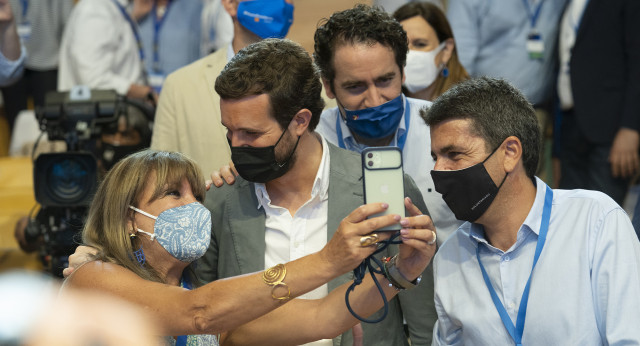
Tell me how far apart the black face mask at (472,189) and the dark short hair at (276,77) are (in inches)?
22.4

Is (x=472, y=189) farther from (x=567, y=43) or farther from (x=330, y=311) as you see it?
(x=567, y=43)

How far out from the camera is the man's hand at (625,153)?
17.1ft

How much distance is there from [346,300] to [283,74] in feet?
2.78

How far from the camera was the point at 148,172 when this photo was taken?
268 cm

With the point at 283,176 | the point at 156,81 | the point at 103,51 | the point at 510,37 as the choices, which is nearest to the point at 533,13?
the point at 510,37

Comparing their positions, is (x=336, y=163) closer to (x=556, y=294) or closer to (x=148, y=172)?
(x=148, y=172)

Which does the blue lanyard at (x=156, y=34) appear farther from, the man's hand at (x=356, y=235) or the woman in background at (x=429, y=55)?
the man's hand at (x=356, y=235)

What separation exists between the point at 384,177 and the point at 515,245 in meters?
0.61

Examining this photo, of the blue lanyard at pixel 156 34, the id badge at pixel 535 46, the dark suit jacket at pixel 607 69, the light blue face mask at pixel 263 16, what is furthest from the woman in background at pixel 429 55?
the blue lanyard at pixel 156 34

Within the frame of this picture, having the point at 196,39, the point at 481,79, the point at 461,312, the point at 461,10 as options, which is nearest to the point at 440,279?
the point at 461,312

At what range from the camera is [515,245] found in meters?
2.63

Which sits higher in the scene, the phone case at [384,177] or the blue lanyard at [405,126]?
the phone case at [384,177]

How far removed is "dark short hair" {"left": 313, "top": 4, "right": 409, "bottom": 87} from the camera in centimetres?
336

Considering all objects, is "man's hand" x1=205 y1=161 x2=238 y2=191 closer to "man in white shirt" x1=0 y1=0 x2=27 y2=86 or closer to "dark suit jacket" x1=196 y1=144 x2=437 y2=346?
"dark suit jacket" x1=196 y1=144 x2=437 y2=346
